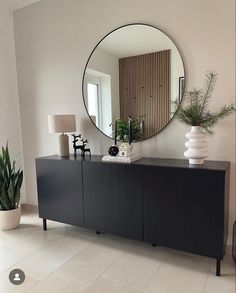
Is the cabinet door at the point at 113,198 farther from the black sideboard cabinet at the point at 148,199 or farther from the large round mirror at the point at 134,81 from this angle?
the large round mirror at the point at 134,81

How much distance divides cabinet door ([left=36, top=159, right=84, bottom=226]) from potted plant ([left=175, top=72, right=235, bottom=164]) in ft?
3.44

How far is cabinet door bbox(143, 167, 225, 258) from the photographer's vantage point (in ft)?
6.17

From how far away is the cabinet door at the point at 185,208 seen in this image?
74.0 inches

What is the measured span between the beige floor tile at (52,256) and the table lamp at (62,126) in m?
0.90

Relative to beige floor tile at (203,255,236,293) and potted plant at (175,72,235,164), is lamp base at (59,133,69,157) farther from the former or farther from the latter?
beige floor tile at (203,255,236,293)

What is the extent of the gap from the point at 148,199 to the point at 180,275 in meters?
0.62

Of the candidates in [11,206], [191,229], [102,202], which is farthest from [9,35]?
[191,229]

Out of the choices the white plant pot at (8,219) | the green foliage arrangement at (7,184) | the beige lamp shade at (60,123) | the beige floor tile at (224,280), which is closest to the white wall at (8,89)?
the green foliage arrangement at (7,184)

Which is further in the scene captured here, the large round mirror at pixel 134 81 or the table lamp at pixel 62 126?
the table lamp at pixel 62 126

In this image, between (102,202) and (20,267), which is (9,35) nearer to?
(102,202)

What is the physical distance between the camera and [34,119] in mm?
3299

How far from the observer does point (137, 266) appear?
2.09 meters

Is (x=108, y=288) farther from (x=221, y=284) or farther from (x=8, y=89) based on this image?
(x=8, y=89)

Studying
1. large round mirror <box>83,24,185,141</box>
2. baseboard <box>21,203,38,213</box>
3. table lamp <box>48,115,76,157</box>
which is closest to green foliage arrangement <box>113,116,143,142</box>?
large round mirror <box>83,24,185,141</box>
